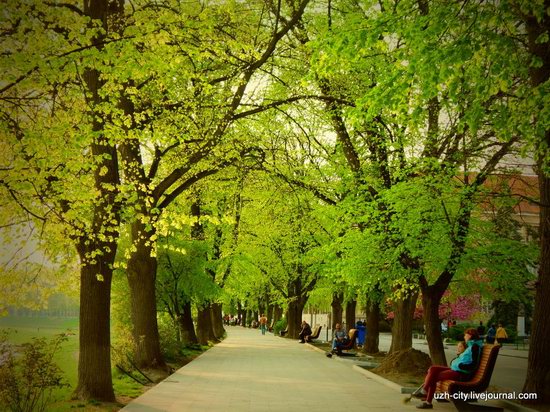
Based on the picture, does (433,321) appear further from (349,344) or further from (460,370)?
(349,344)

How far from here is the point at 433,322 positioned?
17.3m

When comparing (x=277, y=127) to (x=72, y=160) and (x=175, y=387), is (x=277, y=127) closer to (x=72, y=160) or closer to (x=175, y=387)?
(x=175, y=387)

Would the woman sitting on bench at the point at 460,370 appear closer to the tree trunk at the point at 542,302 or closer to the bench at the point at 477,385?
the bench at the point at 477,385

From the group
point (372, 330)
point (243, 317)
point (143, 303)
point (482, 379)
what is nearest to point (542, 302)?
point (482, 379)

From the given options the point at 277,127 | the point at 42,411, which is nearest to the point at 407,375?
the point at 277,127

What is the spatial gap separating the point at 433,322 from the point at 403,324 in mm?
3849

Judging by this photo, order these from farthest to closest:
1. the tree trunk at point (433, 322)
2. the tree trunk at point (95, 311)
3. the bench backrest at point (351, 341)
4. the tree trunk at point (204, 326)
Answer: the tree trunk at point (204, 326) → the bench backrest at point (351, 341) → the tree trunk at point (433, 322) → the tree trunk at point (95, 311)

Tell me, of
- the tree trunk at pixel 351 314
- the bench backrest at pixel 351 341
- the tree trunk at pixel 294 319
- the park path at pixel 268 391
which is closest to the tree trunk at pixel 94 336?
the park path at pixel 268 391

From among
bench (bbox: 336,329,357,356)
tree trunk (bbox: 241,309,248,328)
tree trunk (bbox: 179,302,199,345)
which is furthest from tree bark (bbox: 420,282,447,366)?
tree trunk (bbox: 241,309,248,328)

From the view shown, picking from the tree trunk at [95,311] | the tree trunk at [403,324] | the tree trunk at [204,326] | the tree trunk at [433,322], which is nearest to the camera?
the tree trunk at [95,311]

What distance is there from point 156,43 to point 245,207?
2580 cm

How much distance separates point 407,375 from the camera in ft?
57.0

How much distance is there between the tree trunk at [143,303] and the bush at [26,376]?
601 centimetres

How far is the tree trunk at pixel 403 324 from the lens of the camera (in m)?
20.8
